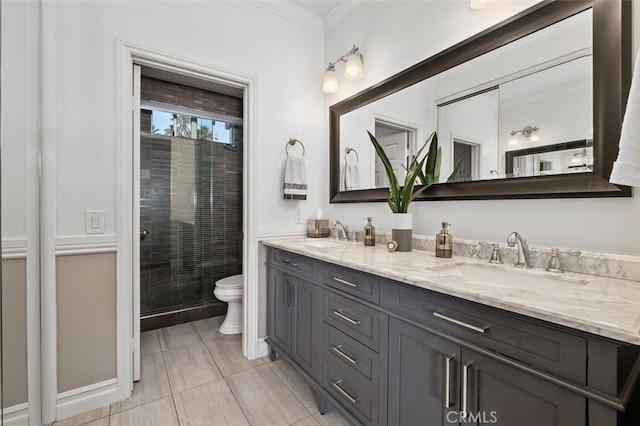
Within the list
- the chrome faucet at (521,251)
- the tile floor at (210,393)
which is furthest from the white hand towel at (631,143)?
the tile floor at (210,393)

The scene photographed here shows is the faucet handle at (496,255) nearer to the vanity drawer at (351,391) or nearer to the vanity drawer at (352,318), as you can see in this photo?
the vanity drawer at (352,318)

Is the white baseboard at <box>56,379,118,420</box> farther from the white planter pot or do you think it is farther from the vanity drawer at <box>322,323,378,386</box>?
the white planter pot

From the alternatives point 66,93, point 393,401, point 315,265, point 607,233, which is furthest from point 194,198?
point 607,233

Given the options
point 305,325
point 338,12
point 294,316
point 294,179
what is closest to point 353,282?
point 305,325

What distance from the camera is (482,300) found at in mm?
812

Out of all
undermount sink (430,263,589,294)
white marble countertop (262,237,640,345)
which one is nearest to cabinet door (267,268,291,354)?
white marble countertop (262,237,640,345)

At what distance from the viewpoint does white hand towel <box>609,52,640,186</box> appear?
0.79 m

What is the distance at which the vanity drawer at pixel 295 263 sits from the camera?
1.63 meters

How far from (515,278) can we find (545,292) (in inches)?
10.3

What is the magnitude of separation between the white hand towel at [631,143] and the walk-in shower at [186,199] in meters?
2.98

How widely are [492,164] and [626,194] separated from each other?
0.48 m

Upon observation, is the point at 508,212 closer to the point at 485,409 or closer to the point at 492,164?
the point at 492,164

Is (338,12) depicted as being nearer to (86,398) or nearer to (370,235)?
(370,235)

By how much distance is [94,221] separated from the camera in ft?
5.34
